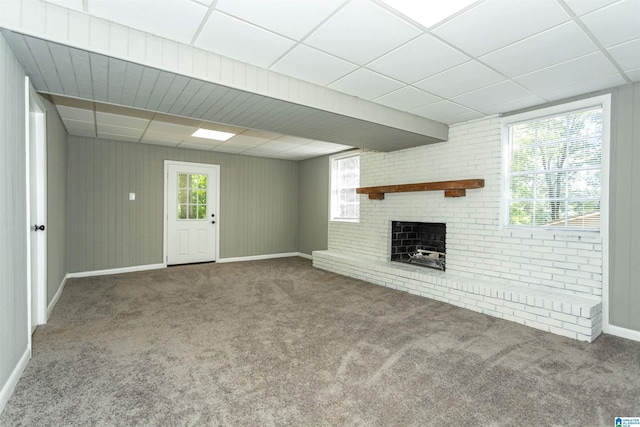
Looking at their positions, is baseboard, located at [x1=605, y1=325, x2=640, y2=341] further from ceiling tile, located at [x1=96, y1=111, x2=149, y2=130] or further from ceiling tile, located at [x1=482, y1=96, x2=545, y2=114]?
ceiling tile, located at [x1=96, y1=111, x2=149, y2=130]

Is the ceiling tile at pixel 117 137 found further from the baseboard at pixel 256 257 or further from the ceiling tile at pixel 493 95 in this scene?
the ceiling tile at pixel 493 95

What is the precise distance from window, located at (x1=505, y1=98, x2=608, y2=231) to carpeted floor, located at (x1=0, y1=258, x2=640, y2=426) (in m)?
1.31

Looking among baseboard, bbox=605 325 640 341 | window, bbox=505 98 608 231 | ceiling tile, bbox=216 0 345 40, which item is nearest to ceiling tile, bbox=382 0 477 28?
ceiling tile, bbox=216 0 345 40

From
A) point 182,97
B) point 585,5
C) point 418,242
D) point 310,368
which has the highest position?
point 585,5

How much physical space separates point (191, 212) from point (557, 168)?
630 centimetres

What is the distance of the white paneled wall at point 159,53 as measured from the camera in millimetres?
1988

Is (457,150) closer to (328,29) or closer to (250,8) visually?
(328,29)

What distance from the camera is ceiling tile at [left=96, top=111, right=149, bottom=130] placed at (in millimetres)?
4406

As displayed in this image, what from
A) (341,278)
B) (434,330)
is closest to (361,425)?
(434,330)

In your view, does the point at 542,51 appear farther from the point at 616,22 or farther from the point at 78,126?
the point at 78,126

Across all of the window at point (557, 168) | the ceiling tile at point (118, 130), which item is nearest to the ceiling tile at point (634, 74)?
the window at point (557, 168)

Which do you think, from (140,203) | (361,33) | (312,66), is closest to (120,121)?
(140,203)

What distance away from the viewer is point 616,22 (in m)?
2.15

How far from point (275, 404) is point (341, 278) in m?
3.57
